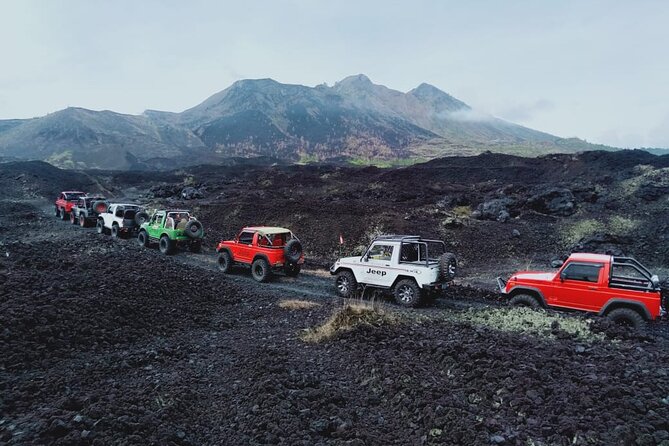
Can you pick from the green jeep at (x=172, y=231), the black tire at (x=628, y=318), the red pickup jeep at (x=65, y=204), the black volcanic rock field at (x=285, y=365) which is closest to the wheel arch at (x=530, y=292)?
the black volcanic rock field at (x=285, y=365)

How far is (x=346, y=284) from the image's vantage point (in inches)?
484

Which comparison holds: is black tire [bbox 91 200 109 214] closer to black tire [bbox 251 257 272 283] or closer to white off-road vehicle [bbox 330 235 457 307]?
black tire [bbox 251 257 272 283]

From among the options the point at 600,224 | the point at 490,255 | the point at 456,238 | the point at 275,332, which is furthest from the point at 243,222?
the point at 600,224

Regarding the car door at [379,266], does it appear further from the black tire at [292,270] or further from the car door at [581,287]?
the car door at [581,287]

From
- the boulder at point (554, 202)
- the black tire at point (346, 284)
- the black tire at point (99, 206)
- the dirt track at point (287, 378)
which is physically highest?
the boulder at point (554, 202)

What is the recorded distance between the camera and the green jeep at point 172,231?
17578mm

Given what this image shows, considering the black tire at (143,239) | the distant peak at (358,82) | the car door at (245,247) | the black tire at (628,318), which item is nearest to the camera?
the black tire at (628,318)

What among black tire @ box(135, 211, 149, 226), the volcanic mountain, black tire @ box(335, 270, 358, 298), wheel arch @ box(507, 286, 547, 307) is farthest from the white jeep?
the volcanic mountain

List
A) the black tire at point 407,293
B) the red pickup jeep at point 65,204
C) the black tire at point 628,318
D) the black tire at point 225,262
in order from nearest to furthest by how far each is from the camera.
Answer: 1. the black tire at point 628,318
2. the black tire at point 407,293
3. the black tire at point 225,262
4. the red pickup jeep at point 65,204

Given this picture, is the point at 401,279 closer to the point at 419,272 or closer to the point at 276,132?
the point at 419,272

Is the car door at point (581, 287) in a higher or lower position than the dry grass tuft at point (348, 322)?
higher

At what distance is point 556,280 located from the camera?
992 cm

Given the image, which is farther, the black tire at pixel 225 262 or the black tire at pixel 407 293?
the black tire at pixel 225 262

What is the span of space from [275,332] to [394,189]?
25377 millimetres
